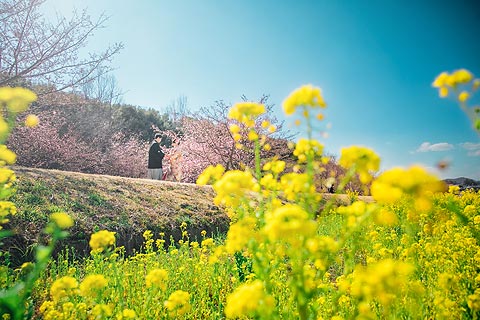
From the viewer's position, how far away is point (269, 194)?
1788mm

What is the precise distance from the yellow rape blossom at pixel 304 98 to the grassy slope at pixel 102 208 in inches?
143

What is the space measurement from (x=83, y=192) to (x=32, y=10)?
5.10 metres

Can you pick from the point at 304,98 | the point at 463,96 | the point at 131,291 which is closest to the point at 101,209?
the point at 131,291

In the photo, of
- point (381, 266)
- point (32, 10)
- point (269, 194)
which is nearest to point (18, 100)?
point (269, 194)

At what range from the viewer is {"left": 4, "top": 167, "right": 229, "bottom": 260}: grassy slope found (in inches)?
179

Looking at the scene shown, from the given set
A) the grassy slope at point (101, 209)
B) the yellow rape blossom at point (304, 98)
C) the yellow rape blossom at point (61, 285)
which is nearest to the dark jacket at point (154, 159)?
the grassy slope at point (101, 209)

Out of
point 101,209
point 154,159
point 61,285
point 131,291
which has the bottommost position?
point 131,291

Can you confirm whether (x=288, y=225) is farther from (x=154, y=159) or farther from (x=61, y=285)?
(x=154, y=159)

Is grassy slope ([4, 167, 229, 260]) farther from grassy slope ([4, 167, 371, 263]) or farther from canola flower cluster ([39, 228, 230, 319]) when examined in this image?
canola flower cluster ([39, 228, 230, 319])

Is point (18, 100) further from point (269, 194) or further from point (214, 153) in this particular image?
point (214, 153)

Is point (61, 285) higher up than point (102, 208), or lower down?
lower down

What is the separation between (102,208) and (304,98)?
16.3 ft

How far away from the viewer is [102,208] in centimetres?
565

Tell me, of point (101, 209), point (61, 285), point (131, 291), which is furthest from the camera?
point (101, 209)
